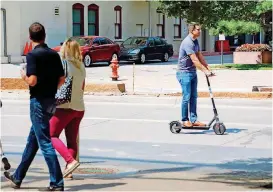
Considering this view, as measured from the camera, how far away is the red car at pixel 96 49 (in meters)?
35.7

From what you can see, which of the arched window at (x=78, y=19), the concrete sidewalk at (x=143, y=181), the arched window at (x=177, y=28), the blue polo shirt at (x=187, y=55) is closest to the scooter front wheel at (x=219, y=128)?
the blue polo shirt at (x=187, y=55)

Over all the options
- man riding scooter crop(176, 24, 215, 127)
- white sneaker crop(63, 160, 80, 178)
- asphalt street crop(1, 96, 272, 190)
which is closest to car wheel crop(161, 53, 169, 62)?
asphalt street crop(1, 96, 272, 190)

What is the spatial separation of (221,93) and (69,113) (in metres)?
12.4

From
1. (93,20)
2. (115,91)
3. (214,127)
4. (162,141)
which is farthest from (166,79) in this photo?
(93,20)

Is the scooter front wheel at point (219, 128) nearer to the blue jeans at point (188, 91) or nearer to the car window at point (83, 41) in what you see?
the blue jeans at point (188, 91)

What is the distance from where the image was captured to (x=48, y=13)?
3984 centimetres

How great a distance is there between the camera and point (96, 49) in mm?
36375

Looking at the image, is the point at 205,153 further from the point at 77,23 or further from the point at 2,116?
the point at 77,23

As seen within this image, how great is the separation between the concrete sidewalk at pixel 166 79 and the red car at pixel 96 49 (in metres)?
2.70

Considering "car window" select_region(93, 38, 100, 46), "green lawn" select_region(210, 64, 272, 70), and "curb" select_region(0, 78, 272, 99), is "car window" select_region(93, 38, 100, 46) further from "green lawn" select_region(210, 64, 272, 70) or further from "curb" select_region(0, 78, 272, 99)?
"curb" select_region(0, 78, 272, 99)

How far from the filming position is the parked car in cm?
3869

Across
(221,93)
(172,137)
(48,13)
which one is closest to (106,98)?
(221,93)

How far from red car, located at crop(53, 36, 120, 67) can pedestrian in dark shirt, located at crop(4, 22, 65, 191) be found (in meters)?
27.5

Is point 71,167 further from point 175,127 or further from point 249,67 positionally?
point 249,67
